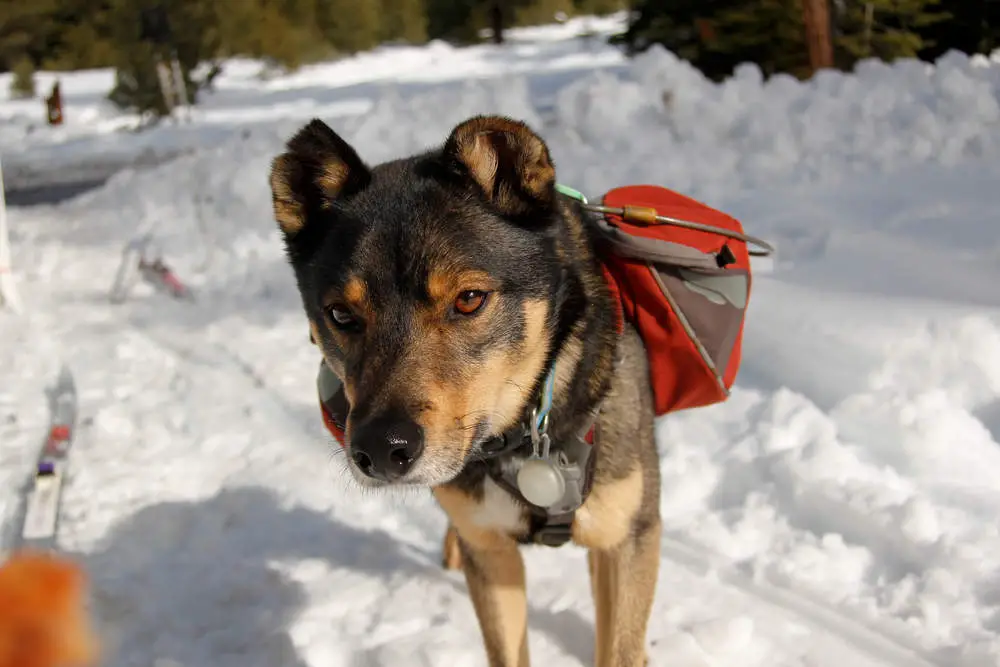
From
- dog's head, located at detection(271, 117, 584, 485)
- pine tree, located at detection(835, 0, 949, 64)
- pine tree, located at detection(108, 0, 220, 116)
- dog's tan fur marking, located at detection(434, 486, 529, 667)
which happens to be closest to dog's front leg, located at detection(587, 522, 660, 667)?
dog's tan fur marking, located at detection(434, 486, 529, 667)

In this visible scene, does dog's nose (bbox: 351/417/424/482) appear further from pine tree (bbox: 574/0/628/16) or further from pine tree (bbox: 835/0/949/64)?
pine tree (bbox: 574/0/628/16)

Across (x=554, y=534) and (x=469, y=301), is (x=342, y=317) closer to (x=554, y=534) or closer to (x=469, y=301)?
(x=469, y=301)

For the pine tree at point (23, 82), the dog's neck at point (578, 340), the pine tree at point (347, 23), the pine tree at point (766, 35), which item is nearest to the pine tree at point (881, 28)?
the pine tree at point (766, 35)

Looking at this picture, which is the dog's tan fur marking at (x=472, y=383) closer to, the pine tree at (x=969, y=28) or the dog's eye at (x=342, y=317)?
the dog's eye at (x=342, y=317)

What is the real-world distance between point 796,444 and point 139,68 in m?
21.2

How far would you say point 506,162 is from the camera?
2426 millimetres

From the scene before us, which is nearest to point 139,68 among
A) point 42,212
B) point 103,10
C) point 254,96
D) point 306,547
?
point 254,96

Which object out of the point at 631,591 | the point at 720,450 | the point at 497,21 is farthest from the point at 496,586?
the point at 497,21

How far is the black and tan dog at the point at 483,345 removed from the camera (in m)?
2.19

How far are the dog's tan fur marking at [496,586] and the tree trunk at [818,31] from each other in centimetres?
968

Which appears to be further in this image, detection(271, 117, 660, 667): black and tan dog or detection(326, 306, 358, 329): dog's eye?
detection(326, 306, 358, 329): dog's eye

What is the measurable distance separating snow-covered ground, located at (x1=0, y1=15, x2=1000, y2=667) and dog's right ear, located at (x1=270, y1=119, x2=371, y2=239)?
141cm

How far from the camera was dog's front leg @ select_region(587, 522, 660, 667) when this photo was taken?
2699 mm

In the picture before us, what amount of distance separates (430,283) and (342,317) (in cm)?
30
